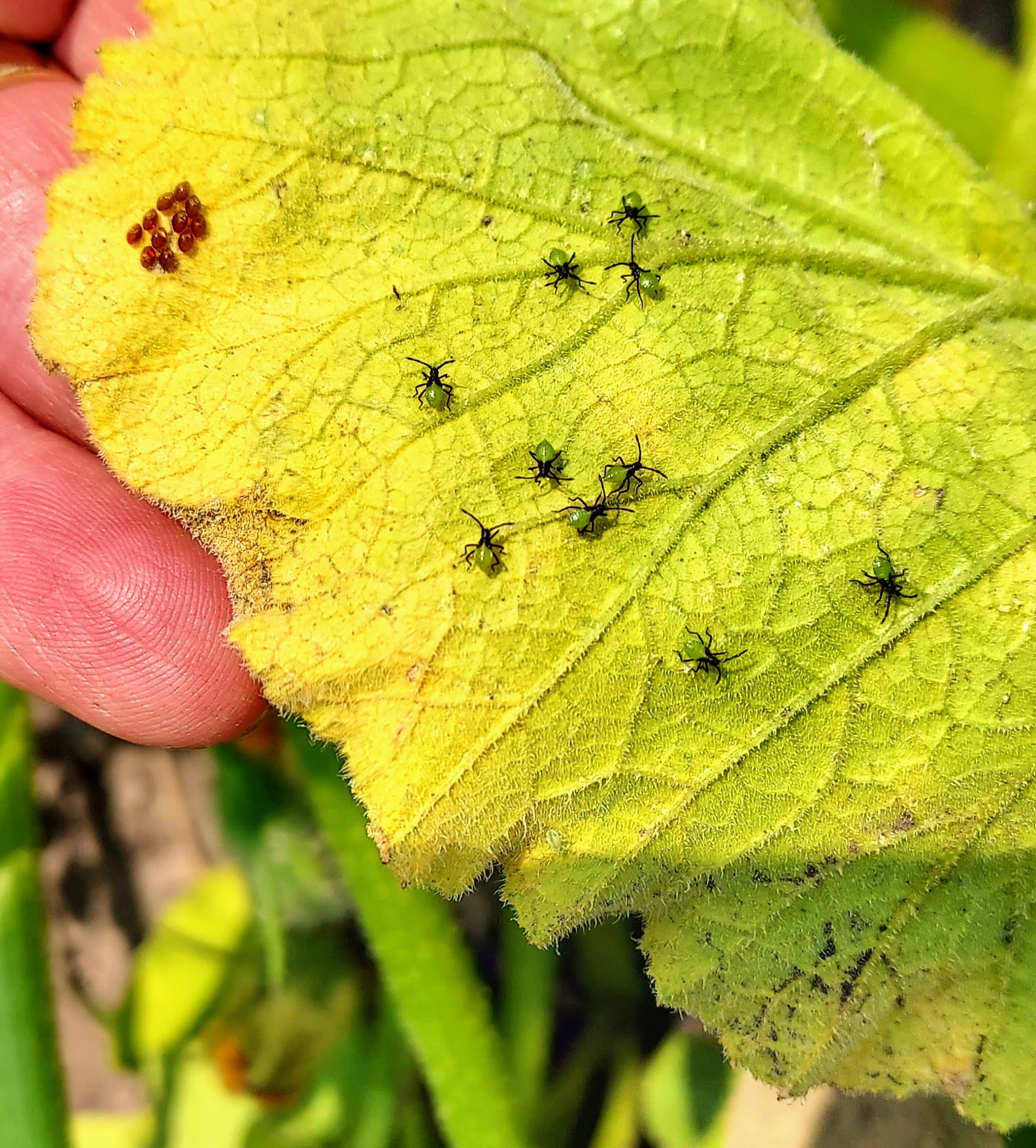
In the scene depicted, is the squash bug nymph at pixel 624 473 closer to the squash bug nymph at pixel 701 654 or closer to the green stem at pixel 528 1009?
the squash bug nymph at pixel 701 654

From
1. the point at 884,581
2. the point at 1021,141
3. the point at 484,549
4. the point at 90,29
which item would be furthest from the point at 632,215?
the point at 90,29

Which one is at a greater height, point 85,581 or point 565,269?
point 565,269

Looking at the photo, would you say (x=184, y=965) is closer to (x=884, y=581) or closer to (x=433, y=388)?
(x=433, y=388)

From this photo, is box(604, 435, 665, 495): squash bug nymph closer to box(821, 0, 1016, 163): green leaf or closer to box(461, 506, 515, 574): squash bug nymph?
box(461, 506, 515, 574): squash bug nymph

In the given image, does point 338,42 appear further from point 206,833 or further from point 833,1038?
point 206,833

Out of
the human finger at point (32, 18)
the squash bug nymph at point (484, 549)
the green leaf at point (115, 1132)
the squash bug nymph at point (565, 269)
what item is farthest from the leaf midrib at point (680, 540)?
the green leaf at point (115, 1132)
